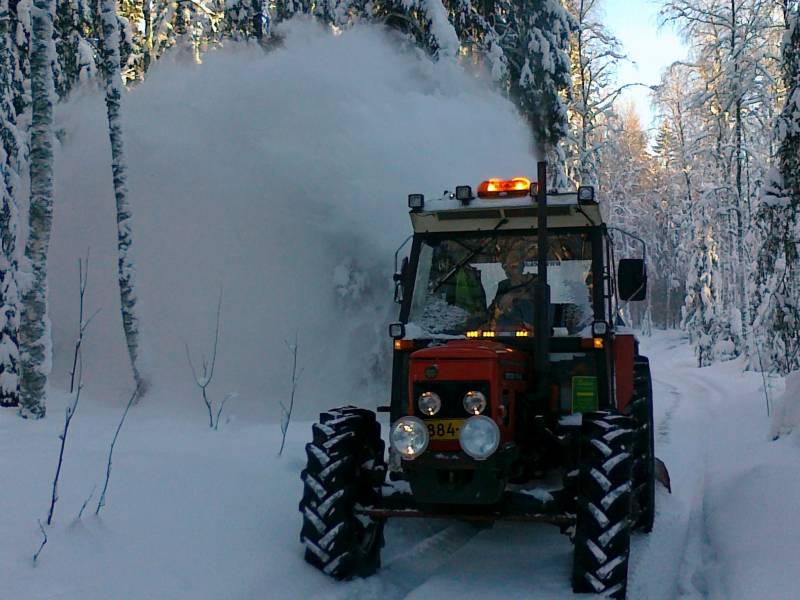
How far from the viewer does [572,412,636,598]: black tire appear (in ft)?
14.9

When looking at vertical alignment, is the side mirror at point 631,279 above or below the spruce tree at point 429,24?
below

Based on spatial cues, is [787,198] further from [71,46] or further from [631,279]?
[71,46]

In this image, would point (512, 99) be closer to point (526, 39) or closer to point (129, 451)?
point (526, 39)

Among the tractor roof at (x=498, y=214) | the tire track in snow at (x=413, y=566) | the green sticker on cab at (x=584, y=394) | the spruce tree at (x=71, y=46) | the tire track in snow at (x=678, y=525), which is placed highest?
the spruce tree at (x=71, y=46)

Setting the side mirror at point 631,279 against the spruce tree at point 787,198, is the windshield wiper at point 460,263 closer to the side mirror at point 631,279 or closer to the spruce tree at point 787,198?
the side mirror at point 631,279

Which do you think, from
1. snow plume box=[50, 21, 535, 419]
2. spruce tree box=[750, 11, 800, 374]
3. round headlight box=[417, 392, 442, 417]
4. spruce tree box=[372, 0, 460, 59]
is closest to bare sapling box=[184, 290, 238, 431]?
snow plume box=[50, 21, 535, 419]

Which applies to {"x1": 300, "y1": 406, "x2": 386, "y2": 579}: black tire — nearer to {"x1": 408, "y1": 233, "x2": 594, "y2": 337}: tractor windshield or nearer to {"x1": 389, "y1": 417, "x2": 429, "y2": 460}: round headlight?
{"x1": 389, "y1": 417, "x2": 429, "y2": 460}: round headlight

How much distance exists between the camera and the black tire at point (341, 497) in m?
4.88

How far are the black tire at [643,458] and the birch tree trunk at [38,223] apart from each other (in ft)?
23.2

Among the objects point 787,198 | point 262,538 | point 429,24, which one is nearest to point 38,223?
point 262,538

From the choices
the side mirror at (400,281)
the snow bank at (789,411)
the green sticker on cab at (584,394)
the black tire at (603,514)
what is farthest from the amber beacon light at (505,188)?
the snow bank at (789,411)

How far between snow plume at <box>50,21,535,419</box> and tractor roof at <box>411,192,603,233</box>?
21.8 feet

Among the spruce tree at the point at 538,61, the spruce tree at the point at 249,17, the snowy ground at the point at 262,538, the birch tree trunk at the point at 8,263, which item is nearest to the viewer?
the snowy ground at the point at 262,538

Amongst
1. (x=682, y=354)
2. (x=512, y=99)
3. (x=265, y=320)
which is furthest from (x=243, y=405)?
(x=682, y=354)
